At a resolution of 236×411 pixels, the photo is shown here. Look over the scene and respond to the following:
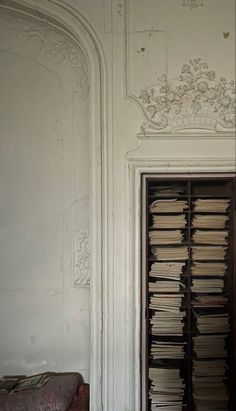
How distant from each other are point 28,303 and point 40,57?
1495 millimetres

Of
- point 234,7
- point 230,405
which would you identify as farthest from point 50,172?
point 230,405

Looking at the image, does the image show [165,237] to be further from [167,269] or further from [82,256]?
[82,256]

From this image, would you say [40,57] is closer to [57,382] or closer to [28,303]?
[28,303]

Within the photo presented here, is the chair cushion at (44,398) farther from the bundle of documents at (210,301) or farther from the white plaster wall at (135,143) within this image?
the bundle of documents at (210,301)

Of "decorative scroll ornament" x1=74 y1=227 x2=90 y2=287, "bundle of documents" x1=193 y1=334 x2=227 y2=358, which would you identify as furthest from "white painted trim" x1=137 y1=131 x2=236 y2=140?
"bundle of documents" x1=193 y1=334 x2=227 y2=358

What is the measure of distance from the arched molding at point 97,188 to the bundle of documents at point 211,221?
0.48m

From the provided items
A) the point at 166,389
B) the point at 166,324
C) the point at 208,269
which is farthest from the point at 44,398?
the point at 208,269

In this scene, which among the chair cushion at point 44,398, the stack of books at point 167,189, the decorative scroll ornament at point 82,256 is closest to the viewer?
the chair cushion at point 44,398

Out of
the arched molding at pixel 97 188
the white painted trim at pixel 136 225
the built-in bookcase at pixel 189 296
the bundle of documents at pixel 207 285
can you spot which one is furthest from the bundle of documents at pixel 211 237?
the arched molding at pixel 97 188

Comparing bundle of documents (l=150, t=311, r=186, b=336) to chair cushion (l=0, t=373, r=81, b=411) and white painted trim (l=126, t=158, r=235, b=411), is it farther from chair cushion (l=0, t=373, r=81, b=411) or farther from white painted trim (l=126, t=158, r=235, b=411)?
chair cushion (l=0, t=373, r=81, b=411)

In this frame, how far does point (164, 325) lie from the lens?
1984 millimetres

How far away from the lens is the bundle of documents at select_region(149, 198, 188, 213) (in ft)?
6.55

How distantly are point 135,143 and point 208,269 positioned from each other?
2.56 feet

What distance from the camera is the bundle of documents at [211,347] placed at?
1.97 metres
